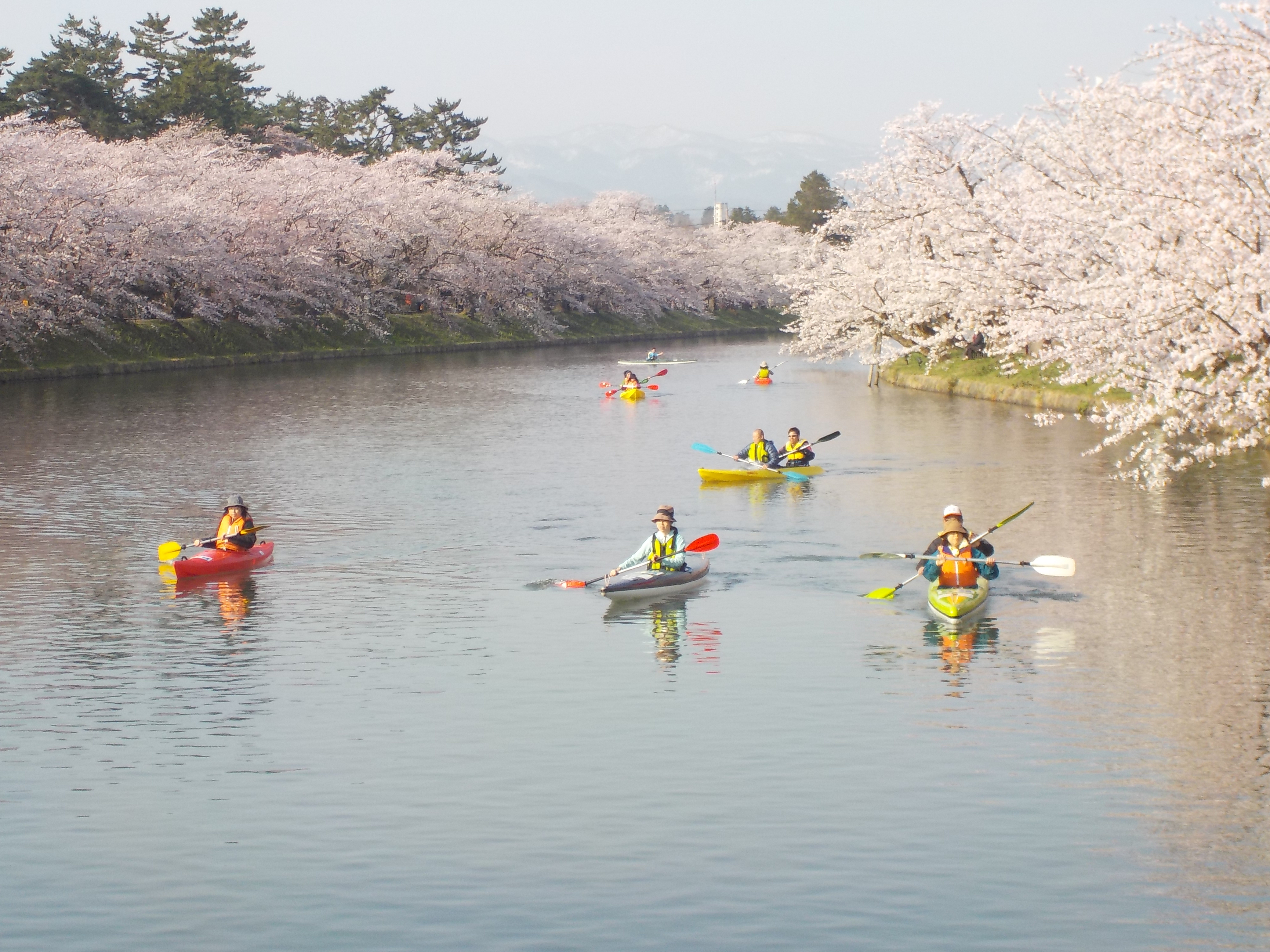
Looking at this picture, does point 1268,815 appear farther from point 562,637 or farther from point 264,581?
point 264,581

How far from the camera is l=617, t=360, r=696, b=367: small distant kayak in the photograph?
65.2 m

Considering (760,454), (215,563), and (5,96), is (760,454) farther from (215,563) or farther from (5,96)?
(5,96)

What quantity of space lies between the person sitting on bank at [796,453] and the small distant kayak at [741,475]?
1.11ft

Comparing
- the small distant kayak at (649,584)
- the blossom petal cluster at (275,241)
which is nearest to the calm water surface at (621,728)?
the small distant kayak at (649,584)

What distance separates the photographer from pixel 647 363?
214 feet

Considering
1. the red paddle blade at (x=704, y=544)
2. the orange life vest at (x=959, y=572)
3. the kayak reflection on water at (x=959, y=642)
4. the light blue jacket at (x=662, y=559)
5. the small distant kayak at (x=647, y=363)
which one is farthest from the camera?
the small distant kayak at (x=647, y=363)

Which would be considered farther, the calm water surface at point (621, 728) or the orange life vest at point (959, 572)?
the orange life vest at point (959, 572)

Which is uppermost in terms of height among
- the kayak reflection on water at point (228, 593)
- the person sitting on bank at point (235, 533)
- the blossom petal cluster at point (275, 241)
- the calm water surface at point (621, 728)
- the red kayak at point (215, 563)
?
the blossom petal cluster at point (275, 241)

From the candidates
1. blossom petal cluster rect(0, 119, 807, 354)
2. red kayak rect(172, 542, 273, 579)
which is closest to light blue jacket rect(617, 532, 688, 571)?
red kayak rect(172, 542, 273, 579)

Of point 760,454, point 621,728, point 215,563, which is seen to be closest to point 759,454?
point 760,454

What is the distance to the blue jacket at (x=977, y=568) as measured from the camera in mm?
18625

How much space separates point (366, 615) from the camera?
1795 centimetres

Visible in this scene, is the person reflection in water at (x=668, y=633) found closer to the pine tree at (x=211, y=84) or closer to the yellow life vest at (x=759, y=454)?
the yellow life vest at (x=759, y=454)

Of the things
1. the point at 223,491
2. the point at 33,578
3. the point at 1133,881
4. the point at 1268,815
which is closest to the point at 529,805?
the point at 1133,881
